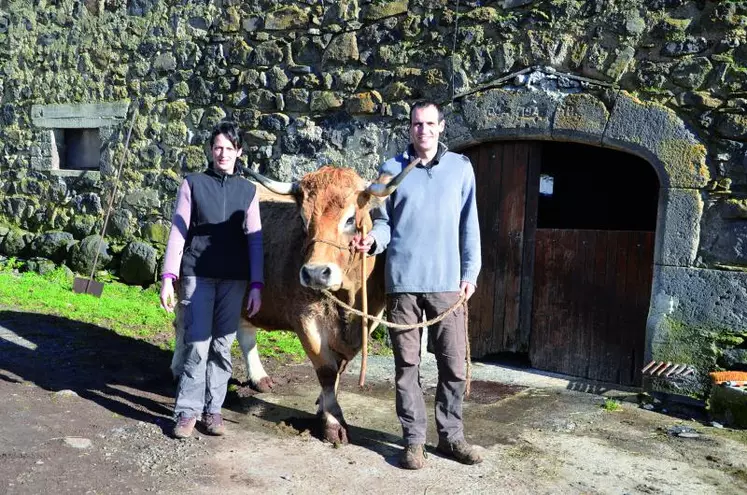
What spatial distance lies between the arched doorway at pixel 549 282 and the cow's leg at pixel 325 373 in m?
2.60

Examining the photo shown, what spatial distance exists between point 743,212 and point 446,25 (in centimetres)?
306

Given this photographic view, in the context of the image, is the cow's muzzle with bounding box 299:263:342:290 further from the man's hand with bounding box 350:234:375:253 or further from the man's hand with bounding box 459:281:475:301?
the man's hand with bounding box 459:281:475:301

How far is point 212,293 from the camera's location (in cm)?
421

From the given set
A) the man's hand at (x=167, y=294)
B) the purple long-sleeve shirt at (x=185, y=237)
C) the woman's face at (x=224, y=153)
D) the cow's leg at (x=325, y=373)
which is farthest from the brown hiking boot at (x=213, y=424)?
the woman's face at (x=224, y=153)

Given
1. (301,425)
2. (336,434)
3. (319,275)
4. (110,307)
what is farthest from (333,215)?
(110,307)

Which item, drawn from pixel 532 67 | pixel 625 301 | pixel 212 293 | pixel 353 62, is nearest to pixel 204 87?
pixel 353 62

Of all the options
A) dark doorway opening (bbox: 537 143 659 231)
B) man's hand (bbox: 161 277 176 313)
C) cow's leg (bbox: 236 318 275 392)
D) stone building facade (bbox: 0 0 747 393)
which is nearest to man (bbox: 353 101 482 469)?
man's hand (bbox: 161 277 176 313)

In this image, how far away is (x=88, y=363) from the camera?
5.57 meters

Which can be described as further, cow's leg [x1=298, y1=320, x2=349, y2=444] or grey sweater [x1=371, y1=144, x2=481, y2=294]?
cow's leg [x1=298, y1=320, x2=349, y2=444]

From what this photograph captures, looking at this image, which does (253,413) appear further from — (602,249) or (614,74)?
(614,74)

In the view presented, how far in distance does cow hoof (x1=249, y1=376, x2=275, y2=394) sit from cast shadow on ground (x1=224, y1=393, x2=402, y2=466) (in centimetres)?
14

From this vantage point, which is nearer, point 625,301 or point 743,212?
point 743,212

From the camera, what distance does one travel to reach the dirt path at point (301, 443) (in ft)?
11.7

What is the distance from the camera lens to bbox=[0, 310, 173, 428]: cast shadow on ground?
15.8 feet
